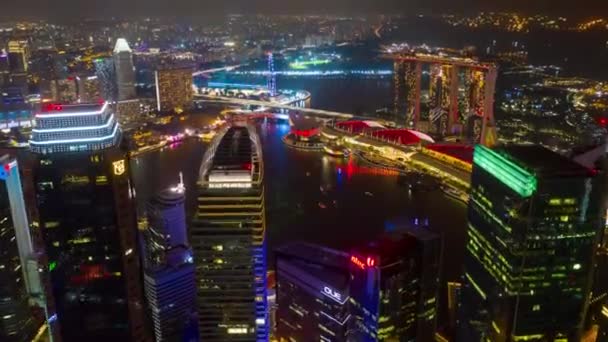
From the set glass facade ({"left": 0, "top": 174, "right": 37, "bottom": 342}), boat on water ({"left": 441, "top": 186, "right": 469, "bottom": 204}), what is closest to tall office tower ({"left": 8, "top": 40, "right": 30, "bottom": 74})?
glass facade ({"left": 0, "top": 174, "right": 37, "bottom": 342})

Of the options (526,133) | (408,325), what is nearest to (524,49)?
(526,133)

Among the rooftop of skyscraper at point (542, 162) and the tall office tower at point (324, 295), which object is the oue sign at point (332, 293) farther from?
the rooftop of skyscraper at point (542, 162)

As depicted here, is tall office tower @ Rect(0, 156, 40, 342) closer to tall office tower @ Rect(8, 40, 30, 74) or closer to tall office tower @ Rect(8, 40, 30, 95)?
tall office tower @ Rect(8, 40, 30, 95)

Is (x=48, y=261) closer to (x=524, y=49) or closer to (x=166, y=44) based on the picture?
(x=524, y=49)

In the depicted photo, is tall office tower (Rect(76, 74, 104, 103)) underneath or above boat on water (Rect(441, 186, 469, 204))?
above

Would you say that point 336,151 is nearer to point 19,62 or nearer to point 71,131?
point 71,131

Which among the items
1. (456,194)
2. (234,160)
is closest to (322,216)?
(456,194)
